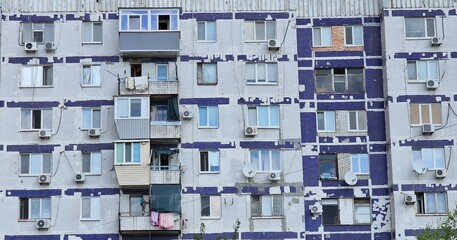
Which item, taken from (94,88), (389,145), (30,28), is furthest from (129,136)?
(389,145)

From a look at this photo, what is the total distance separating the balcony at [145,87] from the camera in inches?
3142

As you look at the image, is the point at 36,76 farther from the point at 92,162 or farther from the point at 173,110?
the point at 173,110

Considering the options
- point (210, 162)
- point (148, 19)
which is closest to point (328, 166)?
point (210, 162)

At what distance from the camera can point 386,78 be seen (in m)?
80.6

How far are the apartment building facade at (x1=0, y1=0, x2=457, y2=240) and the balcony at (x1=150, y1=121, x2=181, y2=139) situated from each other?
0.08m

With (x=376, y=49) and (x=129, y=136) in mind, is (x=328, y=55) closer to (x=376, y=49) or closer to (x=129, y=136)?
(x=376, y=49)

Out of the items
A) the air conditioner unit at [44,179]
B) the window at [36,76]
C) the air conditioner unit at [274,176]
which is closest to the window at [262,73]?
the air conditioner unit at [274,176]

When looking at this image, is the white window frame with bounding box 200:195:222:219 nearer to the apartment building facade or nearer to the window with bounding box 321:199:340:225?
the apartment building facade

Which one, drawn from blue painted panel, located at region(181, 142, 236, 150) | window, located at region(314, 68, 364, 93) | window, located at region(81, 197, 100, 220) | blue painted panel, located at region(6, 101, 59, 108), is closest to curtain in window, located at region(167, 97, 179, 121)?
blue painted panel, located at region(181, 142, 236, 150)

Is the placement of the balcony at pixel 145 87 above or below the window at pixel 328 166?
above

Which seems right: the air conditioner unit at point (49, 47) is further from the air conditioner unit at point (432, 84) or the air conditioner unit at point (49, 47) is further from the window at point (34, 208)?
the air conditioner unit at point (432, 84)

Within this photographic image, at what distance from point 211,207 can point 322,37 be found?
1230cm

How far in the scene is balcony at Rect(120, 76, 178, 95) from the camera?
79812mm

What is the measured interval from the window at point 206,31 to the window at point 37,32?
8620 millimetres
